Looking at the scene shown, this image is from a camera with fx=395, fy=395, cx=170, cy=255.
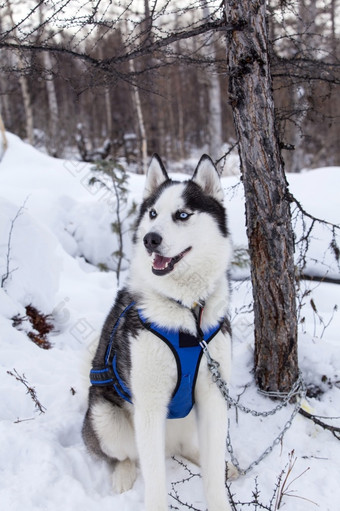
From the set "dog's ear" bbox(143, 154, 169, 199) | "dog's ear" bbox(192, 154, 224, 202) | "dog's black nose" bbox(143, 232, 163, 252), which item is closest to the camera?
"dog's black nose" bbox(143, 232, 163, 252)

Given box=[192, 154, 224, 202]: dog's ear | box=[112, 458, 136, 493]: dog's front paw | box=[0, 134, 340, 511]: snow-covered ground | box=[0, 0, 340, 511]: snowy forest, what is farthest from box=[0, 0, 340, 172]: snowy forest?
box=[112, 458, 136, 493]: dog's front paw

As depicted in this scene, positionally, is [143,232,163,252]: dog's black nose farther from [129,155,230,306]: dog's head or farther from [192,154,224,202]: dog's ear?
[192,154,224,202]: dog's ear

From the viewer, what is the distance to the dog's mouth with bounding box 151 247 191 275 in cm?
196

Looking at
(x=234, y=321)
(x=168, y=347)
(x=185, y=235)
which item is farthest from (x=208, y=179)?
(x=234, y=321)

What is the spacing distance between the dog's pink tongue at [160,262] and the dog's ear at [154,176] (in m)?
0.63

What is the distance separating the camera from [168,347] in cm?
197

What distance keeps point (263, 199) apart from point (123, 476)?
6.13 ft

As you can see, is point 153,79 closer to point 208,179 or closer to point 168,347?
point 208,179

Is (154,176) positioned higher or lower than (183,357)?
higher

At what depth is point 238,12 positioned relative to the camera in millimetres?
2271

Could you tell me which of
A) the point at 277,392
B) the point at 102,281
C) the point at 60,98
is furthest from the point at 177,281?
the point at 60,98

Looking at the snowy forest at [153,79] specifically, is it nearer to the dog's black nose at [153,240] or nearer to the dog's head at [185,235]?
the dog's head at [185,235]

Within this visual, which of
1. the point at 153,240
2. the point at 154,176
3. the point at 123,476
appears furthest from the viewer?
the point at 154,176

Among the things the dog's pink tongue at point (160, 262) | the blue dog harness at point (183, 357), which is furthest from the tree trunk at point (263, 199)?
the dog's pink tongue at point (160, 262)
